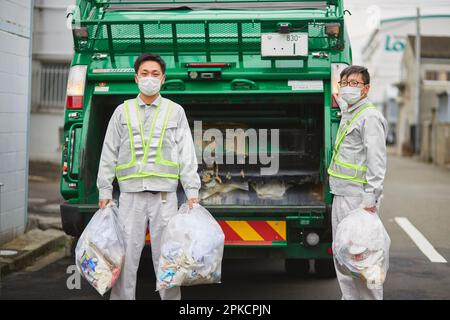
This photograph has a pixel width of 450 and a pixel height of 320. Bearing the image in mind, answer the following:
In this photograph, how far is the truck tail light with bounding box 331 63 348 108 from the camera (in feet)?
18.0

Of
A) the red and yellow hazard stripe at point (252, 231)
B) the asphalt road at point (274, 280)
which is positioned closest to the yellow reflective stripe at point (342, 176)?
the red and yellow hazard stripe at point (252, 231)

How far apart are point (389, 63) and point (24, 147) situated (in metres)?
63.7

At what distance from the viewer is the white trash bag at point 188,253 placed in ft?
14.9

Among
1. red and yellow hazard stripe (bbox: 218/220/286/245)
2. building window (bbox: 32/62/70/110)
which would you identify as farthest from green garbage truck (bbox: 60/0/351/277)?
building window (bbox: 32/62/70/110)

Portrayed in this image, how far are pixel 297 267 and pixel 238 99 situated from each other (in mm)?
1873

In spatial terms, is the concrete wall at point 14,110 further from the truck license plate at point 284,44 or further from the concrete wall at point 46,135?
the concrete wall at point 46,135

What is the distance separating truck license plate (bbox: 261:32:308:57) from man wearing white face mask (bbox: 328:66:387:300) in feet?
1.73

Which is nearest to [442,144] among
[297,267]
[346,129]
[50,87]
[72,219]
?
[50,87]

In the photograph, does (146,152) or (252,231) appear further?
(252,231)

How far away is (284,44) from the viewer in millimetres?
5508

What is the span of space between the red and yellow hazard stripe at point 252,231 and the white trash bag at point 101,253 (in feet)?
2.29

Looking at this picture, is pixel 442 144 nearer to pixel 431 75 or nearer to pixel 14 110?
pixel 14 110

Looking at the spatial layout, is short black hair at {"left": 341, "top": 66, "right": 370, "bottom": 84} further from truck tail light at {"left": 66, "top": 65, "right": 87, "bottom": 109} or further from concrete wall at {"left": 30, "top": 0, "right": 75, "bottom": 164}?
concrete wall at {"left": 30, "top": 0, "right": 75, "bottom": 164}
